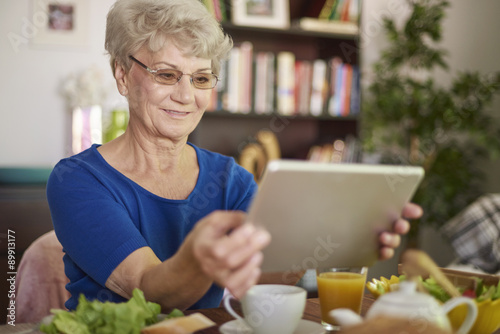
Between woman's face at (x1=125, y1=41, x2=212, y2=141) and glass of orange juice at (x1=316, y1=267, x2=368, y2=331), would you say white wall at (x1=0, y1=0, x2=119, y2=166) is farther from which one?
glass of orange juice at (x1=316, y1=267, x2=368, y2=331)

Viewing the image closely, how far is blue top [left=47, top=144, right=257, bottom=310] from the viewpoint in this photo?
3.39 ft

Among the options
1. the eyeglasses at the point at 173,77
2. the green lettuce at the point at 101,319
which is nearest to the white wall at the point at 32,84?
the eyeglasses at the point at 173,77

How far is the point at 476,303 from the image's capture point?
0.80 meters

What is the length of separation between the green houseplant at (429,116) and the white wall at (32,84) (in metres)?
1.63

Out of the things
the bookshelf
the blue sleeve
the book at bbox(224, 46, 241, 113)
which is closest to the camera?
the blue sleeve

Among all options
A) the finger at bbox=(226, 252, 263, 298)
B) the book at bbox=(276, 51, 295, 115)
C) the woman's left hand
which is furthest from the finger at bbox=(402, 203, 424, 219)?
the book at bbox=(276, 51, 295, 115)

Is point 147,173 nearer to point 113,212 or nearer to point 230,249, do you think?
point 113,212

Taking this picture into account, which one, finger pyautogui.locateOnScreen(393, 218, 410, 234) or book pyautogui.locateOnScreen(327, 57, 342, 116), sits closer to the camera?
finger pyautogui.locateOnScreen(393, 218, 410, 234)

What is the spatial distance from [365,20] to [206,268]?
3.20 metres

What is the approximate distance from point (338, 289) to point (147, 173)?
1.95 ft

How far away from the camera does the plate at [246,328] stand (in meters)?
0.82

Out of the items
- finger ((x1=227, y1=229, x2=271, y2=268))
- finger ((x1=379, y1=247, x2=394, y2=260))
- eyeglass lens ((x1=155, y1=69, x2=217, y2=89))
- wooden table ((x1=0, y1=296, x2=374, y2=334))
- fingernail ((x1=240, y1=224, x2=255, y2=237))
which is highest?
eyeglass lens ((x1=155, y1=69, x2=217, y2=89))

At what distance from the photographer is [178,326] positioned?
76cm

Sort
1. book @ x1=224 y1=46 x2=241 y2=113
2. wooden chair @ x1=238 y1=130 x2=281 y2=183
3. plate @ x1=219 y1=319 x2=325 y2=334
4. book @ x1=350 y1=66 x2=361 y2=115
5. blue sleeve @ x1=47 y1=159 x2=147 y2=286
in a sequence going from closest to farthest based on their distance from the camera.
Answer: plate @ x1=219 y1=319 x2=325 y2=334 < blue sleeve @ x1=47 y1=159 x2=147 y2=286 < book @ x1=224 y1=46 x2=241 y2=113 < wooden chair @ x1=238 y1=130 x2=281 y2=183 < book @ x1=350 y1=66 x2=361 y2=115
